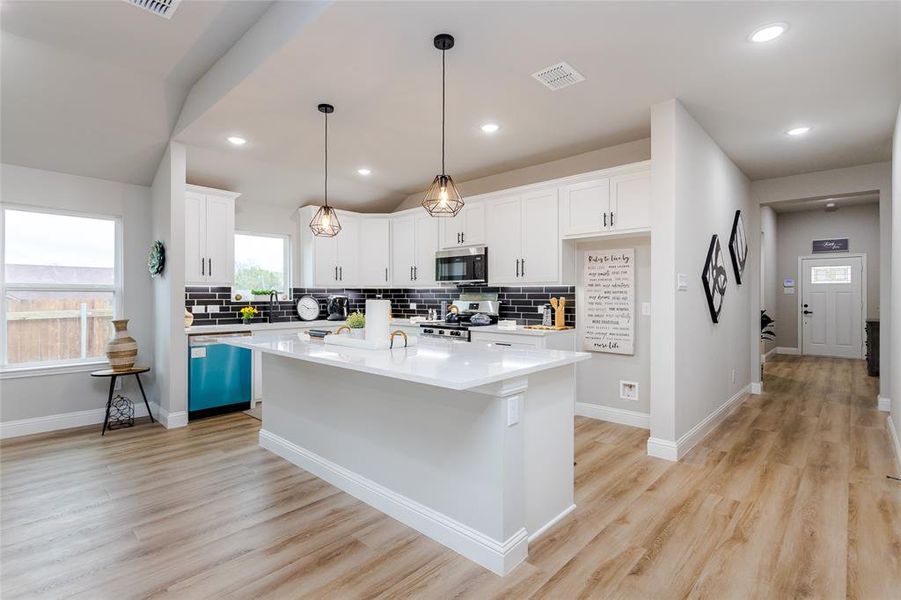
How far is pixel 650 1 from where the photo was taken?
2145mm

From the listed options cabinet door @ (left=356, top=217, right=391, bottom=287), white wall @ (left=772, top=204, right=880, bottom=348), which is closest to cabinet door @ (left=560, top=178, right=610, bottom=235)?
cabinet door @ (left=356, top=217, right=391, bottom=287)

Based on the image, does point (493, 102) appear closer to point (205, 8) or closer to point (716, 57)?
→ point (716, 57)

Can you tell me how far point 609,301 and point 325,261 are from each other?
11.5 ft

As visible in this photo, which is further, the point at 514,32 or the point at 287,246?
the point at 287,246

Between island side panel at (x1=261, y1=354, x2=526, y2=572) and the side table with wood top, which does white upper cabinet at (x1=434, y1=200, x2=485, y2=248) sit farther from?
the side table with wood top

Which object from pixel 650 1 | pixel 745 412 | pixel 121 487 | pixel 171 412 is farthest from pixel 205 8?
pixel 745 412

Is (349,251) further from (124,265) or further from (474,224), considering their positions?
(124,265)

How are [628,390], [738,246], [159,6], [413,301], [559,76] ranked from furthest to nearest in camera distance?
[413,301] < [738,246] < [628,390] < [559,76] < [159,6]

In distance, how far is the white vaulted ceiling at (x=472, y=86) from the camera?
233cm

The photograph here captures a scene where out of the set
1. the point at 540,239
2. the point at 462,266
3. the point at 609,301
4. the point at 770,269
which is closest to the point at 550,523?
the point at 609,301

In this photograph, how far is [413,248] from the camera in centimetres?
582

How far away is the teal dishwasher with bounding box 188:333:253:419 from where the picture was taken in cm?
443

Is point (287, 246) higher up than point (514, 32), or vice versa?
point (514, 32)

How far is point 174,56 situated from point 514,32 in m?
2.48
